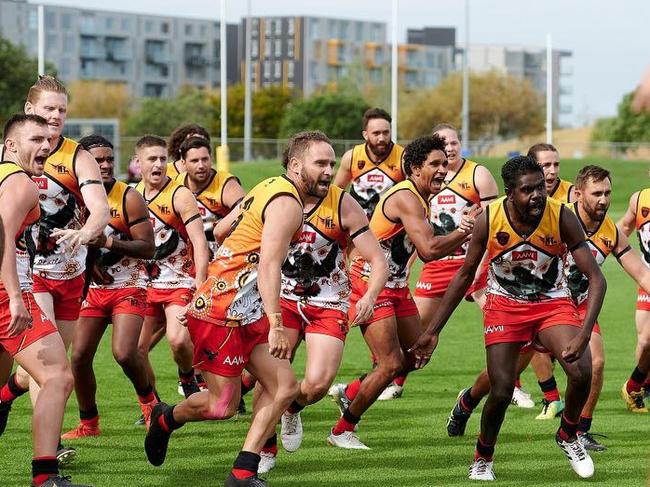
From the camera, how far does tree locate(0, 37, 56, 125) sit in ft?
213

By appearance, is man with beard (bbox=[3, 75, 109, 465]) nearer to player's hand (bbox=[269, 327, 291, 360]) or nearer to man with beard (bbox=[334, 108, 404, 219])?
player's hand (bbox=[269, 327, 291, 360])

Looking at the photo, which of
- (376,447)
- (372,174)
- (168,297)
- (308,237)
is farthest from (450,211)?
(308,237)

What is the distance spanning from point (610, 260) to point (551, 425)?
1942 centimetres

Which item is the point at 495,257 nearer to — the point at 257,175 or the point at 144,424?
the point at 144,424

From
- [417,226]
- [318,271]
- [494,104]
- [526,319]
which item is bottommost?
[526,319]

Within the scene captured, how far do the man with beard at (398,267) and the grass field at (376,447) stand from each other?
0.36 metres

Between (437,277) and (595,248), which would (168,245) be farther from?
(595,248)

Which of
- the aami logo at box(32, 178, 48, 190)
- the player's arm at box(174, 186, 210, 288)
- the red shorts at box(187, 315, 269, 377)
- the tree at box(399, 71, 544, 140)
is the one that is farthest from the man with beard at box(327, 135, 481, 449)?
the tree at box(399, 71, 544, 140)

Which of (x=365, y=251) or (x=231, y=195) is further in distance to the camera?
(x=231, y=195)

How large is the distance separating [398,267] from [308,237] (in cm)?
148

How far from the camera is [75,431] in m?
9.82

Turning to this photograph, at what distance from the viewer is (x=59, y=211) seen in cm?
876

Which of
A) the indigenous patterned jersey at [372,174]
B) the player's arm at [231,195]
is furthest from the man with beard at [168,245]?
the indigenous patterned jersey at [372,174]

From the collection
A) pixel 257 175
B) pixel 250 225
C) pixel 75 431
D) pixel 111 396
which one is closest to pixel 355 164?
pixel 111 396
